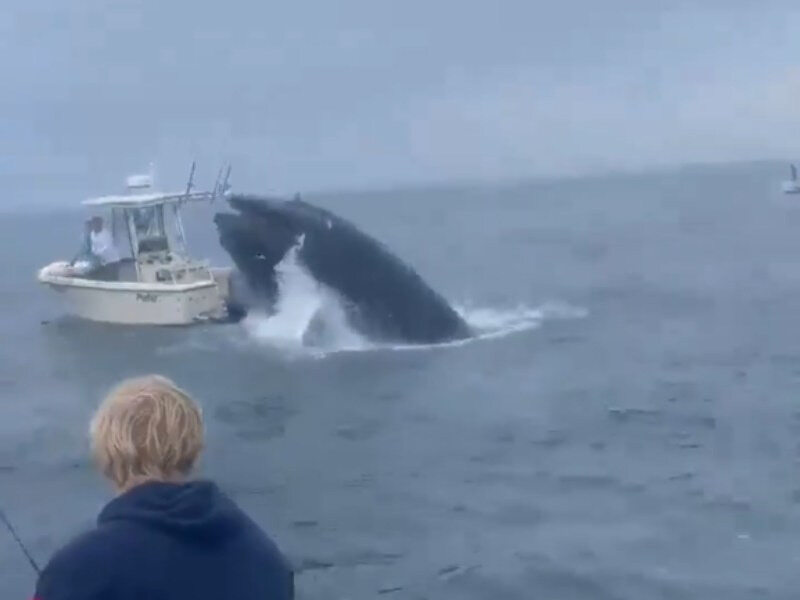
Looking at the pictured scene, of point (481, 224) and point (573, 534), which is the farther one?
point (481, 224)

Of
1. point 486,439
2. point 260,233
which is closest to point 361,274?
point 260,233

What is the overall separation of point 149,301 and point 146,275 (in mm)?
1947

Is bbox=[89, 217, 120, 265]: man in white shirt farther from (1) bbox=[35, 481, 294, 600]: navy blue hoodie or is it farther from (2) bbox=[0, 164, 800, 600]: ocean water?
(1) bbox=[35, 481, 294, 600]: navy blue hoodie

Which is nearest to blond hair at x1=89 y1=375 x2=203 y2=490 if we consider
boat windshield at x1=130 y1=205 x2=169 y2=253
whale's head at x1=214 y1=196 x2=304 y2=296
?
whale's head at x1=214 y1=196 x2=304 y2=296

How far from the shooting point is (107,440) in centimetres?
397

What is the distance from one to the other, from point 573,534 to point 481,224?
95312mm

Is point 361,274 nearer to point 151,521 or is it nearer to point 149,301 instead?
point 149,301

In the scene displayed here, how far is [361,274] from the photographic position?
3419cm

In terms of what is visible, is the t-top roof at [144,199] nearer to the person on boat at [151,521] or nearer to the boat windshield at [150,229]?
the boat windshield at [150,229]

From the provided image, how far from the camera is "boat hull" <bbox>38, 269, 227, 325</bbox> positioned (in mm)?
37031

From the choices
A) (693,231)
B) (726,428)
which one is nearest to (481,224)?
(693,231)

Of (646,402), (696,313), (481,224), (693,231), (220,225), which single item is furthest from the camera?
(481,224)

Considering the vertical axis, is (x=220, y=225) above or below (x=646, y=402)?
above

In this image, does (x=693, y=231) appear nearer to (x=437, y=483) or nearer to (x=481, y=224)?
(x=481, y=224)
